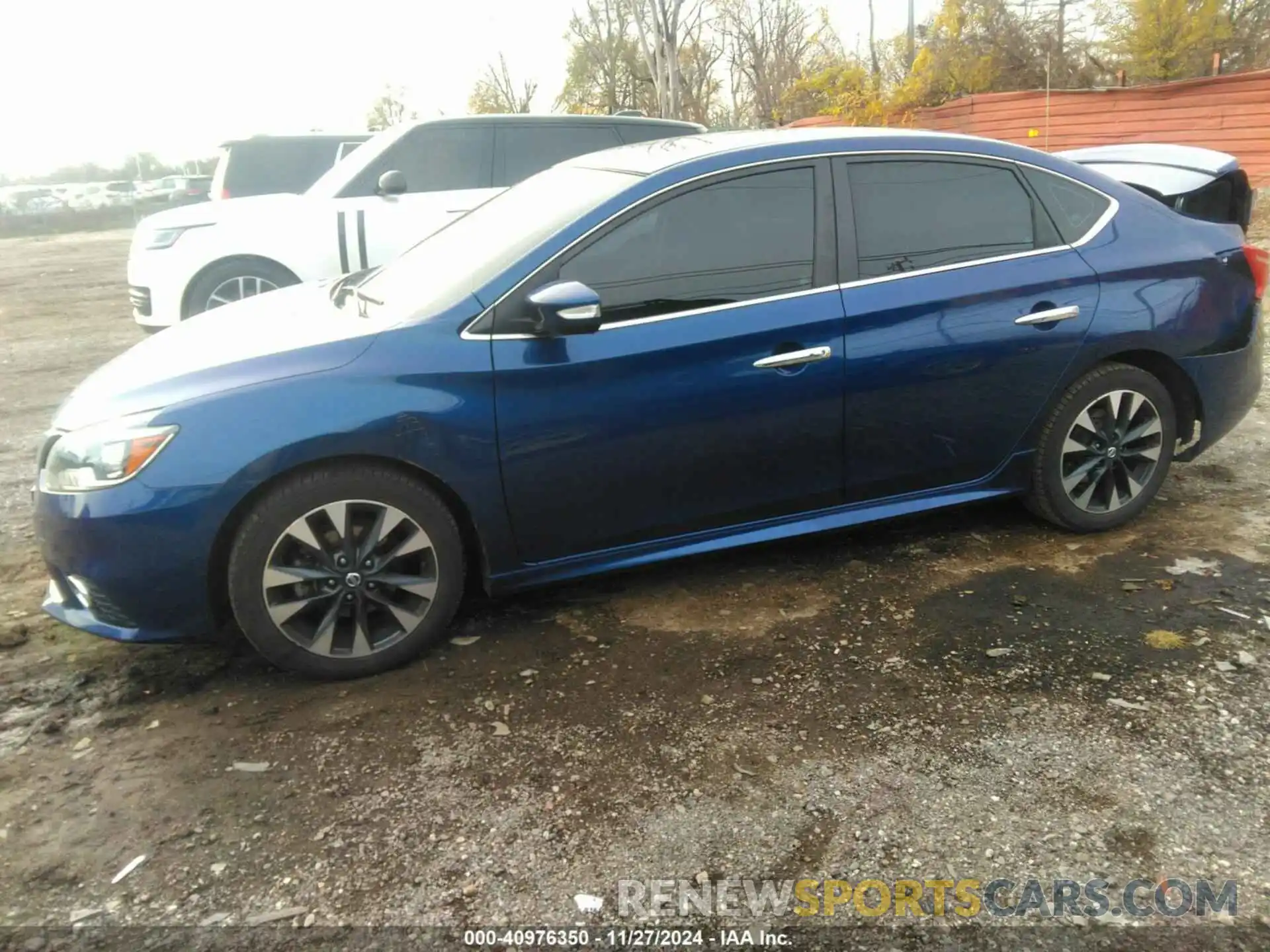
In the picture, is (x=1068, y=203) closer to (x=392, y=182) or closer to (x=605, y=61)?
(x=392, y=182)

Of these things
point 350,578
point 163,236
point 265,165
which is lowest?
point 350,578

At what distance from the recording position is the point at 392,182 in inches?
277

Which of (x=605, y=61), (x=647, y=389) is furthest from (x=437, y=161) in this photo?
(x=605, y=61)

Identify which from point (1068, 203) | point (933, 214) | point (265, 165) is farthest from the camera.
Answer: point (265, 165)

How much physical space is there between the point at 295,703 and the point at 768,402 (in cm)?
184

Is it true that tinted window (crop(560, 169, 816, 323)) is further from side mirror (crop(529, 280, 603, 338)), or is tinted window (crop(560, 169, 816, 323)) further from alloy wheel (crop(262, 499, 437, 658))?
alloy wheel (crop(262, 499, 437, 658))

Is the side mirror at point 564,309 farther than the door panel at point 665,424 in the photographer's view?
No

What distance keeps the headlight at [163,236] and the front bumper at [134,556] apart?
5.00 metres

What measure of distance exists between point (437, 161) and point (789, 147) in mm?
4688

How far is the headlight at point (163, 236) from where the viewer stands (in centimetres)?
748

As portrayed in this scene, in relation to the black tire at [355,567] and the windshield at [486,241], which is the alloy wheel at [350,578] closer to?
the black tire at [355,567]

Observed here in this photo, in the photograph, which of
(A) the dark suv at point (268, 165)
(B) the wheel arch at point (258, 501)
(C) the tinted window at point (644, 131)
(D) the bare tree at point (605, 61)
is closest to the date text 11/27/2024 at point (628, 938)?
(B) the wheel arch at point (258, 501)

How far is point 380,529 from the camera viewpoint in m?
3.13

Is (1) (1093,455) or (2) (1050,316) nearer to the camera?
(2) (1050,316)
